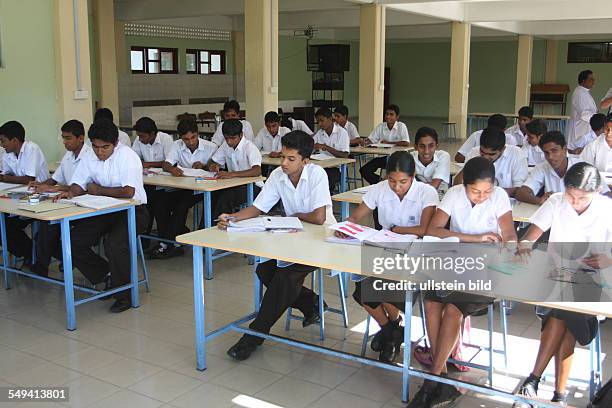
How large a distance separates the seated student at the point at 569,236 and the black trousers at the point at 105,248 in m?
2.62

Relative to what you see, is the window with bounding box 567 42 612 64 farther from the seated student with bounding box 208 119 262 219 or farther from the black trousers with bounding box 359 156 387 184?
the seated student with bounding box 208 119 262 219

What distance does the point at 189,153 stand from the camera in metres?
6.02

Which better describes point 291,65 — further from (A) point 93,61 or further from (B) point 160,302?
(B) point 160,302

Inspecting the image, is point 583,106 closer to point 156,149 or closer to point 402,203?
point 156,149

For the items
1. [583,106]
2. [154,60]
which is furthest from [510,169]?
[154,60]

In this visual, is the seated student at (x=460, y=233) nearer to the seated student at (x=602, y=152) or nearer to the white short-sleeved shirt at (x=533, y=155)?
the seated student at (x=602, y=152)

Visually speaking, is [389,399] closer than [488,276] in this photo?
No

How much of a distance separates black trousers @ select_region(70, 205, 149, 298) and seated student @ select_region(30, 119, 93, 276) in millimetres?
321

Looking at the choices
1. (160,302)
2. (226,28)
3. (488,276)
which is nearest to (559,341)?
(488,276)

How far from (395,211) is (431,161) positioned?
1472 mm

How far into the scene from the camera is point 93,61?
1302 centimetres

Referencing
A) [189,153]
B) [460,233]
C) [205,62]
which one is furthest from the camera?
[205,62]

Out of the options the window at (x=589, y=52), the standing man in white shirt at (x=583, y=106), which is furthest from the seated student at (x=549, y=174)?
the window at (x=589, y=52)

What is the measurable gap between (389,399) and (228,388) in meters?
0.81
